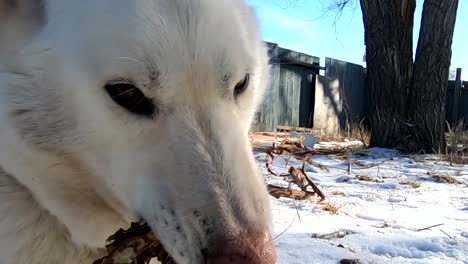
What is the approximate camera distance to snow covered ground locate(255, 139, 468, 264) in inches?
84.3

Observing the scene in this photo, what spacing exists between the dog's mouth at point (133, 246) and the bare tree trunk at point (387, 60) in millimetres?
5764

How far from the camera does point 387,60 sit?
694 cm

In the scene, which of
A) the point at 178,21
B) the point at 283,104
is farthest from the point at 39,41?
the point at 283,104

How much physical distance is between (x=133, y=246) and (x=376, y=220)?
67.0 inches

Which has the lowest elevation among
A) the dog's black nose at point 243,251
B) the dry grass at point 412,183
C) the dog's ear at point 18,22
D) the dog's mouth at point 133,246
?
the dry grass at point 412,183

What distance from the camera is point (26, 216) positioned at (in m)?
1.50

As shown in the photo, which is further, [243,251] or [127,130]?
[127,130]

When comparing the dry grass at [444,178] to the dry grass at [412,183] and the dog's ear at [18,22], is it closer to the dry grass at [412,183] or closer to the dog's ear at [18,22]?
the dry grass at [412,183]

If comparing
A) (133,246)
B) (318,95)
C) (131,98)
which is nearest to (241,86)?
(131,98)

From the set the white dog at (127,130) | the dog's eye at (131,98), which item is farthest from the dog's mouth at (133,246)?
the dog's eye at (131,98)

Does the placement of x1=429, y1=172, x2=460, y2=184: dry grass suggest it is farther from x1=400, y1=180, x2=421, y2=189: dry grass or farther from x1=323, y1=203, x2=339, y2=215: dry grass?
x1=323, y1=203, x2=339, y2=215: dry grass

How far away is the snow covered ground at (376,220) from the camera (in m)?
2.14

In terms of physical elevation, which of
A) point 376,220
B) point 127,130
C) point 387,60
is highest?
point 387,60

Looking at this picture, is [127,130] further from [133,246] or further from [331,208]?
[331,208]
